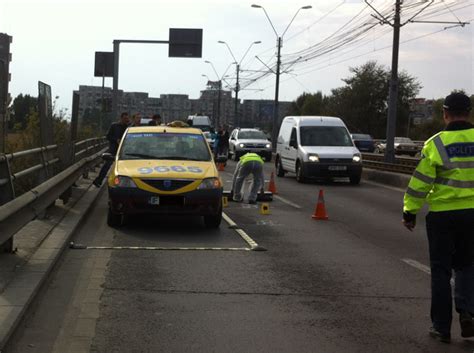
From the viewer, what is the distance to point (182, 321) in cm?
535

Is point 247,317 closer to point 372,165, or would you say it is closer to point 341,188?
point 341,188

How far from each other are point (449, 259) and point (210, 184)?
541cm

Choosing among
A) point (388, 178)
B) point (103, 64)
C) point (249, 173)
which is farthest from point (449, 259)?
point (103, 64)

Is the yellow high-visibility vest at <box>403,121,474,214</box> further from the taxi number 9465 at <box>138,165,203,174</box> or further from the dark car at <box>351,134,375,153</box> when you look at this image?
the dark car at <box>351,134,375,153</box>

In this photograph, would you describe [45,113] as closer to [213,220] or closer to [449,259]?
[213,220]

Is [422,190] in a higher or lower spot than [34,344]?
higher

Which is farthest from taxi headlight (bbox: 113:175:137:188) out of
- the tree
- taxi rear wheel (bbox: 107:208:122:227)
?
the tree

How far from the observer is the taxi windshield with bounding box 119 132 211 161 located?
35.9 ft

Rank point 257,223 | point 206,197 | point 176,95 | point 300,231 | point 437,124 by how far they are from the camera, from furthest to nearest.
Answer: point 176,95
point 437,124
point 257,223
point 300,231
point 206,197

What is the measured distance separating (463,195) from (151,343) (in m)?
2.55

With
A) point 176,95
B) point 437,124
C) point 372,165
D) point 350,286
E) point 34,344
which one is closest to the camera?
point 34,344

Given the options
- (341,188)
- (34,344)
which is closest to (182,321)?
(34,344)

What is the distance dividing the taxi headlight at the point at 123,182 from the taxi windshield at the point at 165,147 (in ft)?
3.26

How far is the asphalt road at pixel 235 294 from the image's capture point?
489 cm
